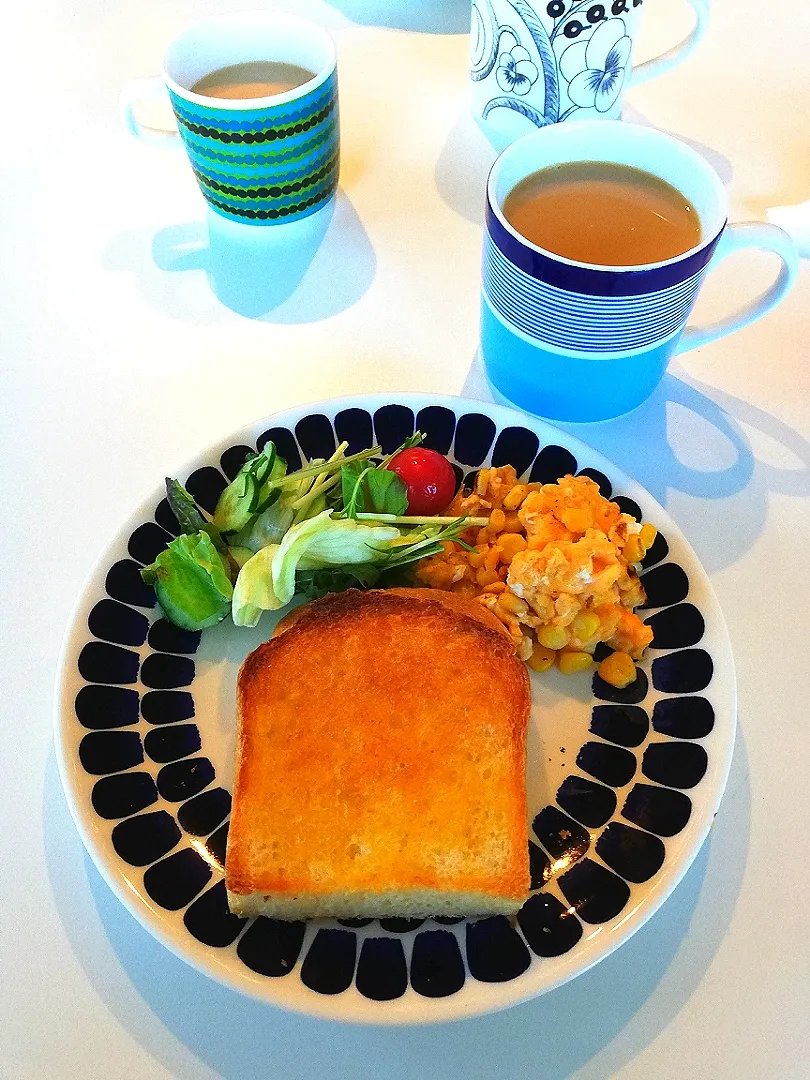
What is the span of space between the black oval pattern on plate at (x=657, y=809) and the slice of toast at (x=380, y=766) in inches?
5.5

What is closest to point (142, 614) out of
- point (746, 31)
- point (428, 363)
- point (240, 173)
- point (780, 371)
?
point (428, 363)

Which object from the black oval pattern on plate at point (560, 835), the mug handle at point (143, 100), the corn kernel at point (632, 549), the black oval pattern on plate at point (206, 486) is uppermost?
the mug handle at point (143, 100)

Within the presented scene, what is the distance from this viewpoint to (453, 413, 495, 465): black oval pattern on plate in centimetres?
129

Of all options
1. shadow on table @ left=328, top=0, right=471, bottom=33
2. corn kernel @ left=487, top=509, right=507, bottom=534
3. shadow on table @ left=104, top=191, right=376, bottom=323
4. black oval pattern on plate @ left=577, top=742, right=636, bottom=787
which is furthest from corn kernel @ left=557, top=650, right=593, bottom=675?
shadow on table @ left=328, top=0, right=471, bottom=33

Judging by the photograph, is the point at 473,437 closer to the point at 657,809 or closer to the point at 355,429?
the point at 355,429

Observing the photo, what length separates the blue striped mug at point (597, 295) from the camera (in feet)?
3.62

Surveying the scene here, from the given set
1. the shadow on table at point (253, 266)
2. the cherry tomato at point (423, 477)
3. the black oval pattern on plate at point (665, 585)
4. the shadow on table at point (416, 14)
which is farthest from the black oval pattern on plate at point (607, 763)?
the shadow on table at point (416, 14)

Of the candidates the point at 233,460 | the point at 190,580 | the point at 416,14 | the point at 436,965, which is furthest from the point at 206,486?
the point at 416,14

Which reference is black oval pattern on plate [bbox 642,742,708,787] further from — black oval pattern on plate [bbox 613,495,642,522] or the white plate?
black oval pattern on plate [bbox 613,495,642,522]

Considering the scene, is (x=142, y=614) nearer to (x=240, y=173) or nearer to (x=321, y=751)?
(x=321, y=751)

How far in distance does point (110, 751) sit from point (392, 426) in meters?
0.64

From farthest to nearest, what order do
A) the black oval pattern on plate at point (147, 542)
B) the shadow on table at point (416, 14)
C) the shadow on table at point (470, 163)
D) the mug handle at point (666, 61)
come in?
the shadow on table at point (416, 14), the shadow on table at point (470, 163), the mug handle at point (666, 61), the black oval pattern on plate at point (147, 542)

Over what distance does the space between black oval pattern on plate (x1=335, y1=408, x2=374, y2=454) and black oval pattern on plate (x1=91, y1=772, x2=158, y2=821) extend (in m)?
0.59

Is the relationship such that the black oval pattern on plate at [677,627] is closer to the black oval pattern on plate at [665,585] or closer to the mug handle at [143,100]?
the black oval pattern on plate at [665,585]
